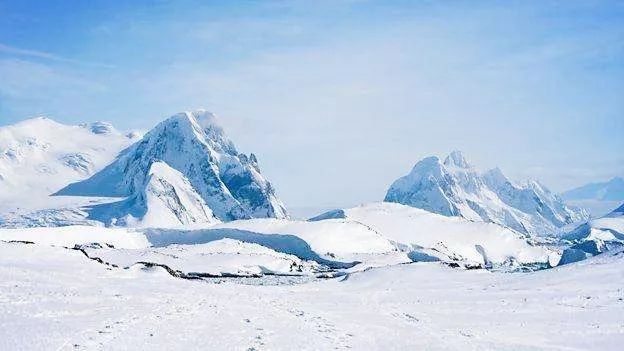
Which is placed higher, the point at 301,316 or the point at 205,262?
the point at 301,316

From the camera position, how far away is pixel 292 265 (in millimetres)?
157375

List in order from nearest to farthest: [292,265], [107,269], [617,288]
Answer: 1. [617,288]
2. [107,269]
3. [292,265]

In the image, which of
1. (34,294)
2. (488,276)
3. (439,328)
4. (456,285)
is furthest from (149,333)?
(488,276)

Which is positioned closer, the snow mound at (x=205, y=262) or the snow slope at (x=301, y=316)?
the snow slope at (x=301, y=316)

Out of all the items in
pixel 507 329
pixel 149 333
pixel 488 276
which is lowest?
pixel 488 276

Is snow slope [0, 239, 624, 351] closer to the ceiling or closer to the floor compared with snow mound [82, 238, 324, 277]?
closer to the ceiling

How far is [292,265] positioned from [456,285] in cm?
8839

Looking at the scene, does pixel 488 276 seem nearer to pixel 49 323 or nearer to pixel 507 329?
pixel 507 329

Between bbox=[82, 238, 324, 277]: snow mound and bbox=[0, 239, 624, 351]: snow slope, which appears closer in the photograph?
bbox=[0, 239, 624, 351]: snow slope

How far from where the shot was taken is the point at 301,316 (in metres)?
40.2

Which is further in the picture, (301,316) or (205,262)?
(205,262)

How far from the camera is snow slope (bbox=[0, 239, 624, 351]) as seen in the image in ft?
93.5

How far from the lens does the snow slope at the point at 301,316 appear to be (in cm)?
2848

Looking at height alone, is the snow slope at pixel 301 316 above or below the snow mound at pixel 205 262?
above
